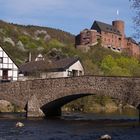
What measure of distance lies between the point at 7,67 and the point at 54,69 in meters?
9.81

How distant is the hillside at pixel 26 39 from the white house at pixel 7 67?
2489 cm

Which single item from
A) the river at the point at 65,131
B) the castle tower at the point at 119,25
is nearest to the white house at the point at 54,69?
the river at the point at 65,131

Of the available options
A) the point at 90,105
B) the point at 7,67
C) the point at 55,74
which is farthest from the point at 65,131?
the point at 55,74

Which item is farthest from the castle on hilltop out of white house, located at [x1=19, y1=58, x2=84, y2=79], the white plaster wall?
the white plaster wall

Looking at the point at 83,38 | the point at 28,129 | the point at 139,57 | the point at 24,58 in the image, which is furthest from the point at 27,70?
the point at 139,57

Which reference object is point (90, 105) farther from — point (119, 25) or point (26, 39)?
point (119, 25)

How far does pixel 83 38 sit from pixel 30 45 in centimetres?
2487

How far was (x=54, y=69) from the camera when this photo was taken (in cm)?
7162

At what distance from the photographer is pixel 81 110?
212 feet

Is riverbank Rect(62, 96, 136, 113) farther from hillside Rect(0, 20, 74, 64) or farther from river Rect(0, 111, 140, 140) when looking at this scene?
hillside Rect(0, 20, 74, 64)

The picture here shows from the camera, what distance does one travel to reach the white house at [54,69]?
70625mm

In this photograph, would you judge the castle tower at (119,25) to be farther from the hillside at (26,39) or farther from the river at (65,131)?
the river at (65,131)

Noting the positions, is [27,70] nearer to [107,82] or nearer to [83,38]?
[107,82]

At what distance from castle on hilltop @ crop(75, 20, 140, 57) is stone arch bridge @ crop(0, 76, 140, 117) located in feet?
261
